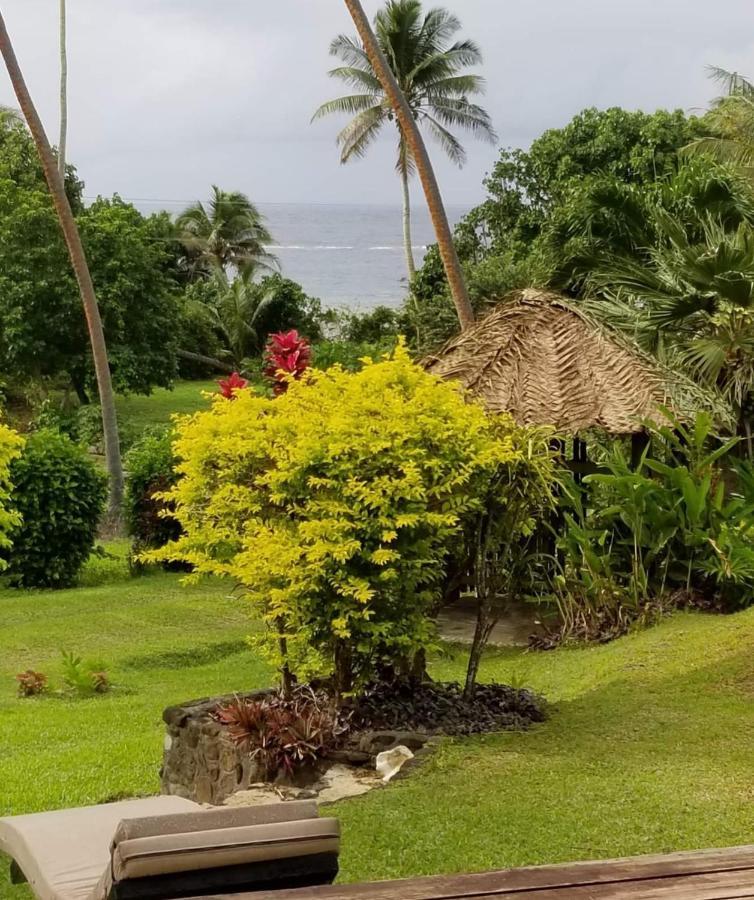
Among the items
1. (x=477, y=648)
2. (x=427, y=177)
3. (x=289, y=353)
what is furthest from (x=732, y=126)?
(x=477, y=648)

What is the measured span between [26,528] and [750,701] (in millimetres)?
11017

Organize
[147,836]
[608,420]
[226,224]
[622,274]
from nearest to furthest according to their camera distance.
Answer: [147,836] < [608,420] < [622,274] < [226,224]

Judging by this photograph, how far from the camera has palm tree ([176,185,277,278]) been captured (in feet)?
164

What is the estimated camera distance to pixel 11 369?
3175 cm

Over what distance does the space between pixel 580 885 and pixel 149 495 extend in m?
15.8

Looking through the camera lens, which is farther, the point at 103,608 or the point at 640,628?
the point at 103,608

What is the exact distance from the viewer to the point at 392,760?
20.9 feet

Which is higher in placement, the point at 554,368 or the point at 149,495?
the point at 554,368

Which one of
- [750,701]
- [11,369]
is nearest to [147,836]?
[750,701]

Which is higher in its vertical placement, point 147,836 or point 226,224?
Answer: point 226,224

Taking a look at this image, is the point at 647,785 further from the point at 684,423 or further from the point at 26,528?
the point at 26,528

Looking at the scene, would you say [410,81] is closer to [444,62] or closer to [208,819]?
[444,62]

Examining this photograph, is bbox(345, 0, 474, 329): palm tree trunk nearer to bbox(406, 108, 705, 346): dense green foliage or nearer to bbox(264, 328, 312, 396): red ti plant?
bbox(264, 328, 312, 396): red ti plant

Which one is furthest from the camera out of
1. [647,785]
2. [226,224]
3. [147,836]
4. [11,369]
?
[226,224]
